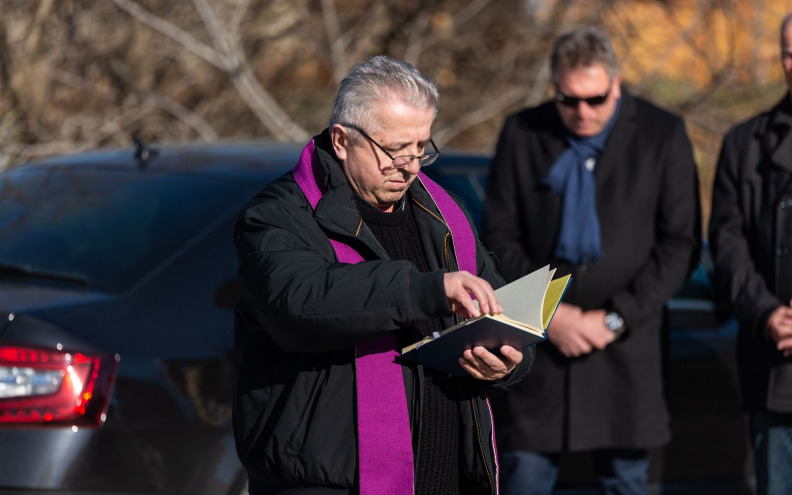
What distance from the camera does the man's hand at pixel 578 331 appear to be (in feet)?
12.4

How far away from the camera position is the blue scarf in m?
3.80

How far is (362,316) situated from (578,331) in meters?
1.62

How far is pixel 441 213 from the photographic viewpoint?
2.71 meters

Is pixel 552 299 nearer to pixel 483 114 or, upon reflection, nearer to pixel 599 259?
pixel 599 259

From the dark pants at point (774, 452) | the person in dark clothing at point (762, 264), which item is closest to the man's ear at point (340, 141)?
the person in dark clothing at point (762, 264)

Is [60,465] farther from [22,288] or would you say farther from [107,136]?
[107,136]

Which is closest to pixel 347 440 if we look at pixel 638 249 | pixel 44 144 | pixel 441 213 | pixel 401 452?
pixel 401 452

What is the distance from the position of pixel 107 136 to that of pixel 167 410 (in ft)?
16.0

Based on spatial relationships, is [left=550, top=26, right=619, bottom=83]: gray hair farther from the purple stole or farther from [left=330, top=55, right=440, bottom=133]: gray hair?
the purple stole

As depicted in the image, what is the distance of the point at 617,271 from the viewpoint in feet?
12.6

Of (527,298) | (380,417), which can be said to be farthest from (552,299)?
(380,417)

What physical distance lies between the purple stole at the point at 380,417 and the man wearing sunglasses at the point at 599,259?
4.58 feet

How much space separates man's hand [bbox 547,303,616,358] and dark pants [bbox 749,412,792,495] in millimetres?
538

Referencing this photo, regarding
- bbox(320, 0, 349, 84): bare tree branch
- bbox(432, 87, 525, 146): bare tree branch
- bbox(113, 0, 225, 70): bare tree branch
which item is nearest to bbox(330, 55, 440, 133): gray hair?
bbox(113, 0, 225, 70): bare tree branch
